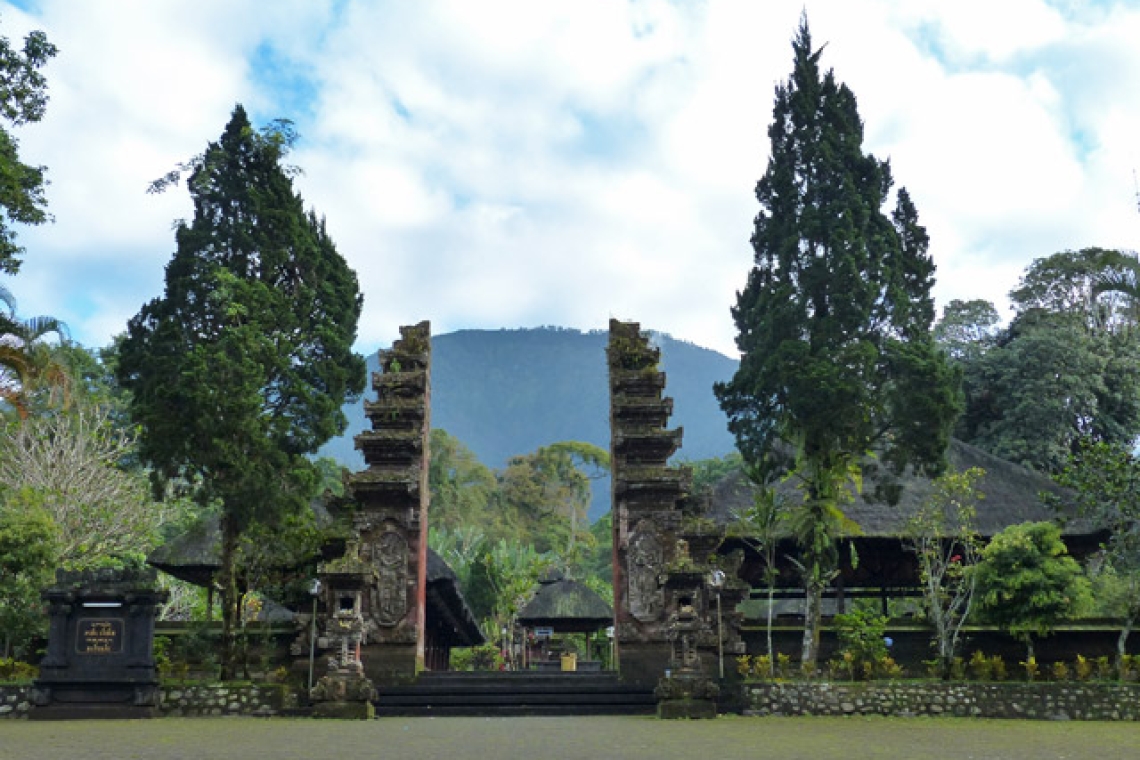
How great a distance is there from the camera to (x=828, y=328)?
21.9 metres

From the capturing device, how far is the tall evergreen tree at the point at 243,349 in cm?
1997

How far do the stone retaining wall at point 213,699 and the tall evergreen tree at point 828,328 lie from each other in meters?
9.31

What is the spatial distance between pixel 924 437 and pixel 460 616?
12834mm

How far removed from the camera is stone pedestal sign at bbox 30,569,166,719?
15.7 metres

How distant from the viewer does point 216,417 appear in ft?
65.2

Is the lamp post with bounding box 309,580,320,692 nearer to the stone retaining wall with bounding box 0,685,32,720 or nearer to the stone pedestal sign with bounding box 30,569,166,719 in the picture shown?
the stone pedestal sign with bounding box 30,569,166,719

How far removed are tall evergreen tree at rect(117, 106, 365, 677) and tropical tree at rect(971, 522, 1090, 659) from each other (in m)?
13.1

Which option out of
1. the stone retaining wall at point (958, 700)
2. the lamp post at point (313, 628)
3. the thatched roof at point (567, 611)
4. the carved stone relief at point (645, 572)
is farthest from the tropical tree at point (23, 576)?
the thatched roof at point (567, 611)

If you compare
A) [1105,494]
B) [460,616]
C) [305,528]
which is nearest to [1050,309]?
[1105,494]

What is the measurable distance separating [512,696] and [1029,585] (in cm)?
905

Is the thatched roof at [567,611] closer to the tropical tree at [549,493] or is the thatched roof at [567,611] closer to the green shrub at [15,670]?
the green shrub at [15,670]

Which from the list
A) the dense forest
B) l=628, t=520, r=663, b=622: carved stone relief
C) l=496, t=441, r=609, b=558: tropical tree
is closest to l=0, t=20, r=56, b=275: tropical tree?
the dense forest

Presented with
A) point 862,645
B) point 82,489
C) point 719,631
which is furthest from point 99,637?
point 82,489

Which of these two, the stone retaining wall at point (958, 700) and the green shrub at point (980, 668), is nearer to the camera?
the stone retaining wall at point (958, 700)
